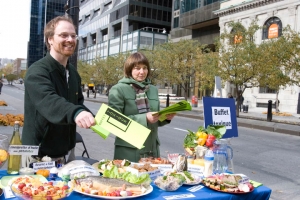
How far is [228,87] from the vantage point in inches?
1578

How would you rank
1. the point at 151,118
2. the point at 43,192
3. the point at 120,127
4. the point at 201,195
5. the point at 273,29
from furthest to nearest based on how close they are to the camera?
the point at 273,29 → the point at 151,118 → the point at 201,195 → the point at 120,127 → the point at 43,192

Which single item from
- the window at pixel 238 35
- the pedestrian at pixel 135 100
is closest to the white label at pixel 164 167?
the pedestrian at pixel 135 100

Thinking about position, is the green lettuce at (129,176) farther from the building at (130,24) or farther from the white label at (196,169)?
the building at (130,24)

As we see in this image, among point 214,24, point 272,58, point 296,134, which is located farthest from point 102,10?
point 296,134

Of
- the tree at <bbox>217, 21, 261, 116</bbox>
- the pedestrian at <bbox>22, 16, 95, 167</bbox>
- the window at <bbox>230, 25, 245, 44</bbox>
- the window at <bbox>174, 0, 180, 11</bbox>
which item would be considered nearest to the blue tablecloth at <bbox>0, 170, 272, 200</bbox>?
the pedestrian at <bbox>22, 16, 95, 167</bbox>

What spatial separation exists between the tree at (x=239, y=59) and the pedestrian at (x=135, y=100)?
20094 millimetres

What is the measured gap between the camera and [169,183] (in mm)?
2365

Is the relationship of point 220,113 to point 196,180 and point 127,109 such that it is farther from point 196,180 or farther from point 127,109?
point 196,180

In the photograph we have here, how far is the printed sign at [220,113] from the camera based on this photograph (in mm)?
3631

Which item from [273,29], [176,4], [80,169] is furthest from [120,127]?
[176,4]

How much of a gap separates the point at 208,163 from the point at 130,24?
68236 millimetres

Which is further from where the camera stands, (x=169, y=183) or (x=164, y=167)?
(x=164, y=167)

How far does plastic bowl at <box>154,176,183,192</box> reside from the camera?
237 cm

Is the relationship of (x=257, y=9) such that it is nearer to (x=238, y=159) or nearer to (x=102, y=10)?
(x=238, y=159)
